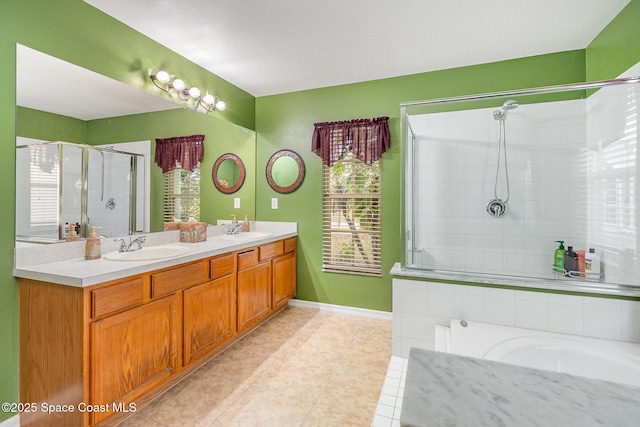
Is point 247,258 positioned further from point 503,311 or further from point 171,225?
point 503,311

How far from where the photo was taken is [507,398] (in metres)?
0.36

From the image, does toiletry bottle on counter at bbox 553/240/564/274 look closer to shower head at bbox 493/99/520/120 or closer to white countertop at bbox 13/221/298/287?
shower head at bbox 493/99/520/120

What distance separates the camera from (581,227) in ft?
8.14

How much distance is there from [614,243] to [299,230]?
268cm

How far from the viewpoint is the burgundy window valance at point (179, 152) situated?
2.56m

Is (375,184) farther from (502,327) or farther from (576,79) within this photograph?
(576,79)

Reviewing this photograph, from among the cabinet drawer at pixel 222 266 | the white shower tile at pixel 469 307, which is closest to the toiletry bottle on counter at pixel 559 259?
the white shower tile at pixel 469 307

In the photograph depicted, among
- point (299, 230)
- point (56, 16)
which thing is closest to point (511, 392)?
point (56, 16)

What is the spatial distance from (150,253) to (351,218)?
6.22ft

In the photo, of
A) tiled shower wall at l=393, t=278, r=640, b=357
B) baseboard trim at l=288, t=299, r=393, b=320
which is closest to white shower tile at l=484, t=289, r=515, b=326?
tiled shower wall at l=393, t=278, r=640, b=357

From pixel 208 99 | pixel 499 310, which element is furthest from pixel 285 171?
pixel 499 310

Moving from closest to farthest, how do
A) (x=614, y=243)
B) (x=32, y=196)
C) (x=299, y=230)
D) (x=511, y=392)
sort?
(x=511, y=392)
(x=32, y=196)
(x=614, y=243)
(x=299, y=230)

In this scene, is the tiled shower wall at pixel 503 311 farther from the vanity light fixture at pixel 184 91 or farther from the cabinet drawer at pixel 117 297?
the vanity light fixture at pixel 184 91

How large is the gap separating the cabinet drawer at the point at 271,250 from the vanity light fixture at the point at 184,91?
4.69 ft
